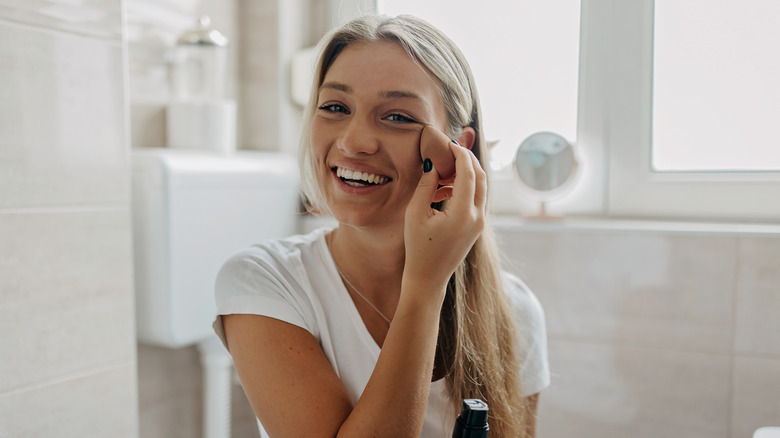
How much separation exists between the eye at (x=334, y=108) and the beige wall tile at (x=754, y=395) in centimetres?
94

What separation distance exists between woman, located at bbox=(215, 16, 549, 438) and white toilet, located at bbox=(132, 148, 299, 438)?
0.42 meters

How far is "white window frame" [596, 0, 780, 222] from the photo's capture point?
1.47m

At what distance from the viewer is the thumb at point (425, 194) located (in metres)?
0.82

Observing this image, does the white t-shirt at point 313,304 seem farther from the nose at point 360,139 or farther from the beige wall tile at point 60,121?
the beige wall tile at point 60,121

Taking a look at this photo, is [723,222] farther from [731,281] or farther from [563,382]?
[563,382]

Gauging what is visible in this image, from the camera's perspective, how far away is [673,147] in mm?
1508

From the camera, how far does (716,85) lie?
1450 millimetres

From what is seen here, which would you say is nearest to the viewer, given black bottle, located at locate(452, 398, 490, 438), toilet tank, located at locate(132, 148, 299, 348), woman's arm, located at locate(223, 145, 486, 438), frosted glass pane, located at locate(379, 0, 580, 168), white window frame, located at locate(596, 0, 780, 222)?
black bottle, located at locate(452, 398, 490, 438)

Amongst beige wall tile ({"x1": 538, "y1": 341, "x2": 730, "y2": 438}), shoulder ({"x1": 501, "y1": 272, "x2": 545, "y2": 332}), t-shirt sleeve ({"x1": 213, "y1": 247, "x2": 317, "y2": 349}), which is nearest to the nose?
t-shirt sleeve ({"x1": 213, "y1": 247, "x2": 317, "y2": 349})

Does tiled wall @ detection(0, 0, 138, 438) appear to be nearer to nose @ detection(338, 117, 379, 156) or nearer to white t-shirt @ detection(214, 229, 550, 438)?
white t-shirt @ detection(214, 229, 550, 438)

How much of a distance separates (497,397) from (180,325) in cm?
74

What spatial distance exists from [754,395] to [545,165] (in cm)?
64

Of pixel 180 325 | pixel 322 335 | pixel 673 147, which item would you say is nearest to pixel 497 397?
pixel 322 335

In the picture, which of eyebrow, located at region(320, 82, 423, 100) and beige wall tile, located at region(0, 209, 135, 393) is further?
beige wall tile, located at region(0, 209, 135, 393)
